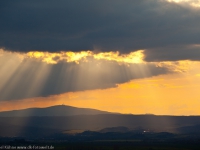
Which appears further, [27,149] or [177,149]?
[177,149]

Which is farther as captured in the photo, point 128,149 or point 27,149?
point 128,149

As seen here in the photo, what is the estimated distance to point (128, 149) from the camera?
159m

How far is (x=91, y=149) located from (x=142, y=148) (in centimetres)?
1673

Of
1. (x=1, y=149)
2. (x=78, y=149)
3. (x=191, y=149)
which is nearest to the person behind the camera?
(x=1, y=149)

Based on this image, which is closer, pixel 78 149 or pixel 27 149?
pixel 27 149

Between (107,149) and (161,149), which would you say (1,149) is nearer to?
(107,149)

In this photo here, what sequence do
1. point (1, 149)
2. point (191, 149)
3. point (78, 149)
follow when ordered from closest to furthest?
1. point (1, 149)
2. point (78, 149)
3. point (191, 149)

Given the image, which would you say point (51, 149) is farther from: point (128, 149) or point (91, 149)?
point (128, 149)

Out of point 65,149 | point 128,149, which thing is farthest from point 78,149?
point 128,149

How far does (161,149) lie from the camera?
15888cm

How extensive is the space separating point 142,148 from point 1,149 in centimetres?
4276

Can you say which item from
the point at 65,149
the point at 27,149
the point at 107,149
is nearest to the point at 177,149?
the point at 107,149

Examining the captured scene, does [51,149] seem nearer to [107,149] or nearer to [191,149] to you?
[107,149]

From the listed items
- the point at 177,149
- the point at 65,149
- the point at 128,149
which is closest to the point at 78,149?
the point at 65,149
